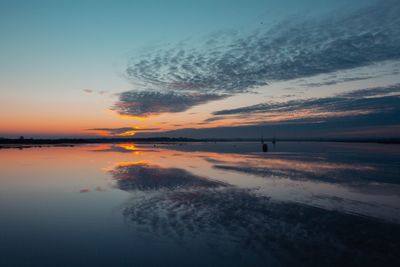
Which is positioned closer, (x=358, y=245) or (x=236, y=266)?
(x=236, y=266)

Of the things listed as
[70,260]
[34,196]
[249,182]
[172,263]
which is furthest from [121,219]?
[249,182]

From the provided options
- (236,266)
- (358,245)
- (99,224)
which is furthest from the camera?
(99,224)

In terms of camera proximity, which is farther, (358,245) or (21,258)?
(358,245)

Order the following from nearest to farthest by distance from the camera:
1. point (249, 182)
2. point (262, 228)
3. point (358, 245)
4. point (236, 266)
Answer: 1. point (236, 266)
2. point (358, 245)
3. point (262, 228)
4. point (249, 182)

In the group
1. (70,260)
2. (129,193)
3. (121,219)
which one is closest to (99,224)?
(121,219)

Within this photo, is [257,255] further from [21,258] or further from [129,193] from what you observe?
[129,193]

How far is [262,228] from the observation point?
12867 millimetres

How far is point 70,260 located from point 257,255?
5962 millimetres

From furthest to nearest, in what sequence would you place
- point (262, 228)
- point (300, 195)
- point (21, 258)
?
point (300, 195), point (262, 228), point (21, 258)

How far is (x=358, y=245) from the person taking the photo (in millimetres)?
10781

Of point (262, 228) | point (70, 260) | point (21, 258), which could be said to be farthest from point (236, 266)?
point (21, 258)

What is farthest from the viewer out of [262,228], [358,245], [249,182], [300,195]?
[249,182]

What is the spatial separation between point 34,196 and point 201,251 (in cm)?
1433

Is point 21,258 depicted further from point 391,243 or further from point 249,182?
point 249,182
